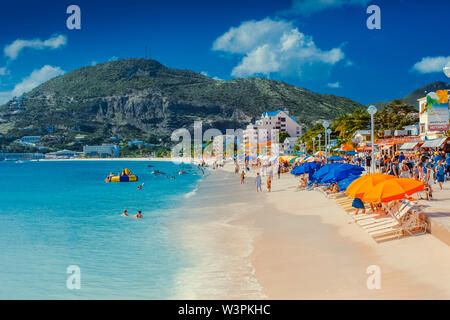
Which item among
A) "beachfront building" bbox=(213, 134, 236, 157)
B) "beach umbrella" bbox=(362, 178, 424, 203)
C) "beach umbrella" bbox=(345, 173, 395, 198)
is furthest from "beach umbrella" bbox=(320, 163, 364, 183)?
"beachfront building" bbox=(213, 134, 236, 157)

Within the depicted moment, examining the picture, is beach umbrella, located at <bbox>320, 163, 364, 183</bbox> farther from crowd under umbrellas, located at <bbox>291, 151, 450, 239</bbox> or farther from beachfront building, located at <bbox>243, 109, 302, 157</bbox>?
beachfront building, located at <bbox>243, 109, 302, 157</bbox>

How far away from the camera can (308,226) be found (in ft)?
50.5

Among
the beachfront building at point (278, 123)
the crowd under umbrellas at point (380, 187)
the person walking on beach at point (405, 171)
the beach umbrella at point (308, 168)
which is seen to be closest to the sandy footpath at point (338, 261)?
the crowd under umbrellas at point (380, 187)

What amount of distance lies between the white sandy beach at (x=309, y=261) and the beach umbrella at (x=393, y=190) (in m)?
1.21

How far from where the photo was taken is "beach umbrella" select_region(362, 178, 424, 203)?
10.7 meters

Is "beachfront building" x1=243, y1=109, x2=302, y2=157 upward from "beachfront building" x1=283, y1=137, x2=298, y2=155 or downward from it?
upward

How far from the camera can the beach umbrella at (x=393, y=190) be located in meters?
10.7

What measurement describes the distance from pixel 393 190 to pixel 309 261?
2878mm

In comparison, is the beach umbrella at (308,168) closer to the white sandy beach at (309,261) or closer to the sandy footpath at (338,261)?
the white sandy beach at (309,261)

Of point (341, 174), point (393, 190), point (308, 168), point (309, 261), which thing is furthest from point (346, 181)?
point (308, 168)

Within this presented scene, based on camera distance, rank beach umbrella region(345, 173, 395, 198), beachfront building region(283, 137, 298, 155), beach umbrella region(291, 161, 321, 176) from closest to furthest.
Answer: beach umbrella region(345, 173, 395, 198) → beach umbrella region(291, 161, 321, 176) → beachfront building region(283, 137, 298, 155)

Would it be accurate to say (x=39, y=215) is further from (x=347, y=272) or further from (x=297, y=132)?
(x=297, y=132)
